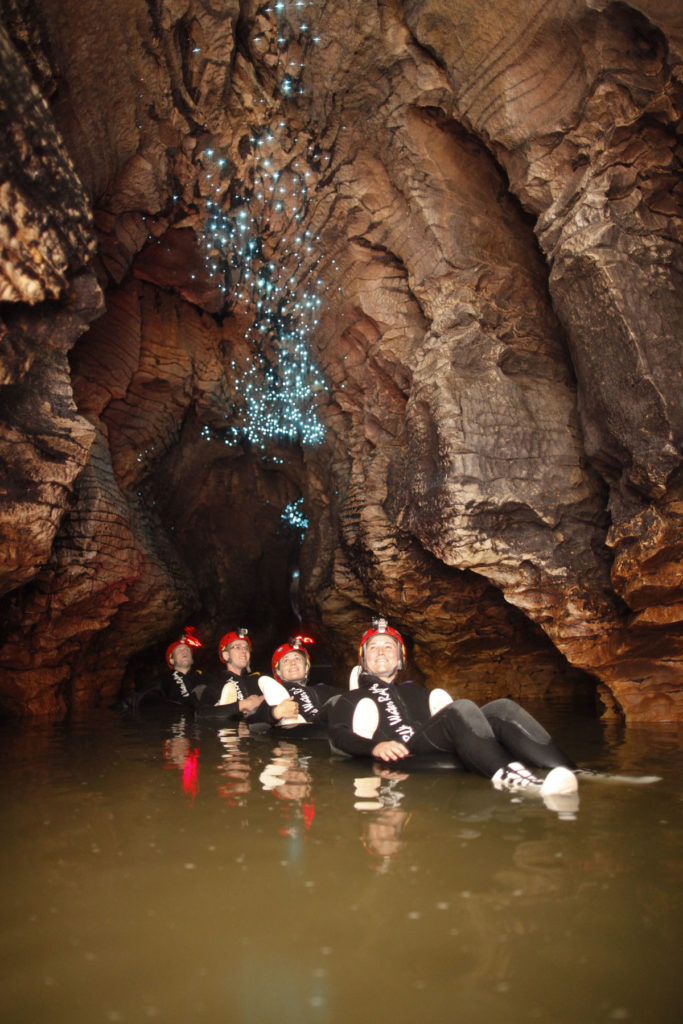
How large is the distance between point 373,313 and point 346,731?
5.50 m

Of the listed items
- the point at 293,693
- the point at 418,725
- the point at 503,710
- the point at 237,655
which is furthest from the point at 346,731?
the point at 237,655

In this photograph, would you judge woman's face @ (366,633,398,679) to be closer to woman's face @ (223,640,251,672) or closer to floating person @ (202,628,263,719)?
floating person @ (202,628,263,719)

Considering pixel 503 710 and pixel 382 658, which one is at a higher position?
pixel 382 658

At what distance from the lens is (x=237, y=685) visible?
7590mm

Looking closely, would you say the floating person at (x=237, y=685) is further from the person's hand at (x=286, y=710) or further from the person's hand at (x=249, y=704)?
the person's hand at (x=286, y=710)

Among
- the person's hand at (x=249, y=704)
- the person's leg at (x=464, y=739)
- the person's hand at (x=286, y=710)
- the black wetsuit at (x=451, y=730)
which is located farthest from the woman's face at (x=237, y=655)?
the person's leg at (x=464, y=739)

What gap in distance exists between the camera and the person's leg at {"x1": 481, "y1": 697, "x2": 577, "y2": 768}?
379 cm

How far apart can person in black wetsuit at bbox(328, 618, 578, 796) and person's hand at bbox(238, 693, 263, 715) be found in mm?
2488

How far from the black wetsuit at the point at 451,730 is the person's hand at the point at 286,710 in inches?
53.7

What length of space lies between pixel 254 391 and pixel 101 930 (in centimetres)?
989

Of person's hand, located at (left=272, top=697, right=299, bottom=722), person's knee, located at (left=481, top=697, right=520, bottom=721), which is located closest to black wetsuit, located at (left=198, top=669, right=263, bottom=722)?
person's hand, located at (left=272, top=697, right=299, bottom=722)

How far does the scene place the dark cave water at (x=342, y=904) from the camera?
61.7 inches

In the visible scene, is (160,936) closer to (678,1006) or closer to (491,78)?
(678,1006)

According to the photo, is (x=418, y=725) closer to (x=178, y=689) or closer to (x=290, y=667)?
(x=290, y=667)
